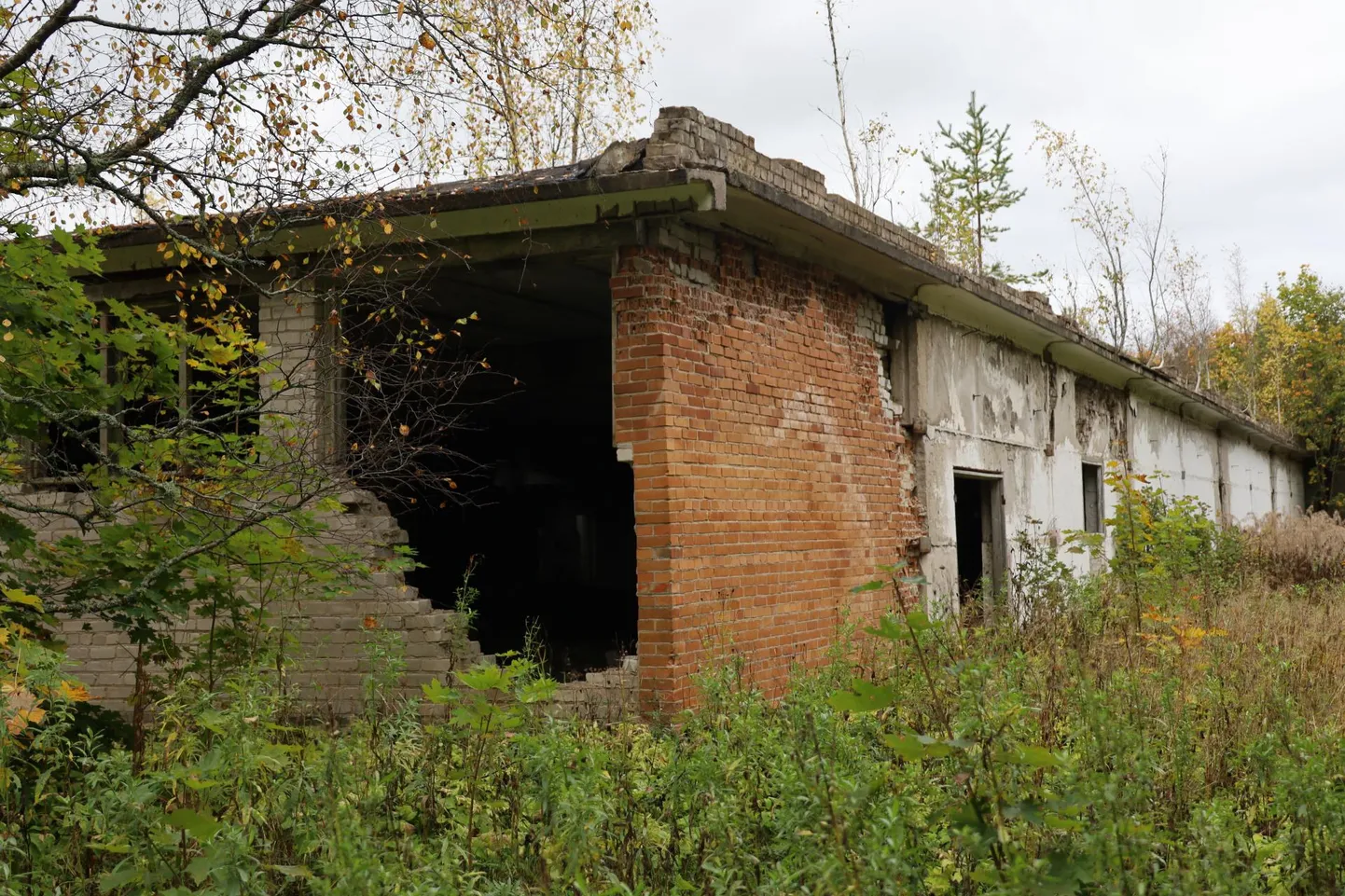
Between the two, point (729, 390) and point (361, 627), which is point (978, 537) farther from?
point (361, 627)

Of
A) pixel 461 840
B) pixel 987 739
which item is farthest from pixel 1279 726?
pixel 461 840

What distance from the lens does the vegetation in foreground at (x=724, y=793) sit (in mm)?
3154

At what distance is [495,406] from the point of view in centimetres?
1351

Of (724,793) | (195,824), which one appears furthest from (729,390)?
(195,824)

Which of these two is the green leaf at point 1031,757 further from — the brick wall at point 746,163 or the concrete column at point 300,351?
the concrete column at point 300,351

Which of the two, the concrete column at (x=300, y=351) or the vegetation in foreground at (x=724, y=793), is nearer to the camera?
the vegetation in foreground at (x=724, y=793)

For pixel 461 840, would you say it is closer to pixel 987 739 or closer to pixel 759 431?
pixel 987 739

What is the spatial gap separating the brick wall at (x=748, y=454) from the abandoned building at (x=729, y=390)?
19 millimetres

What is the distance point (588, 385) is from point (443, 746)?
7620mm

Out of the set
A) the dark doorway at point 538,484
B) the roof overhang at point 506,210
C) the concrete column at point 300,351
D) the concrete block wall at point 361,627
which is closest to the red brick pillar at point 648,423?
the roof overhang at point 506,210

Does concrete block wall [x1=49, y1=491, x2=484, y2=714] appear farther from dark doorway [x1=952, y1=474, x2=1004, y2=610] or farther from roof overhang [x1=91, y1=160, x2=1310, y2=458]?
dark doorway [x1=952, y1=474, x2=1004, y2=610]

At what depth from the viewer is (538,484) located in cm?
1555

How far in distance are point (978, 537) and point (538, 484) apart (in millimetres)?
5927

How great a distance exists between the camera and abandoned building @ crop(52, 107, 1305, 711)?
6.72 meters
